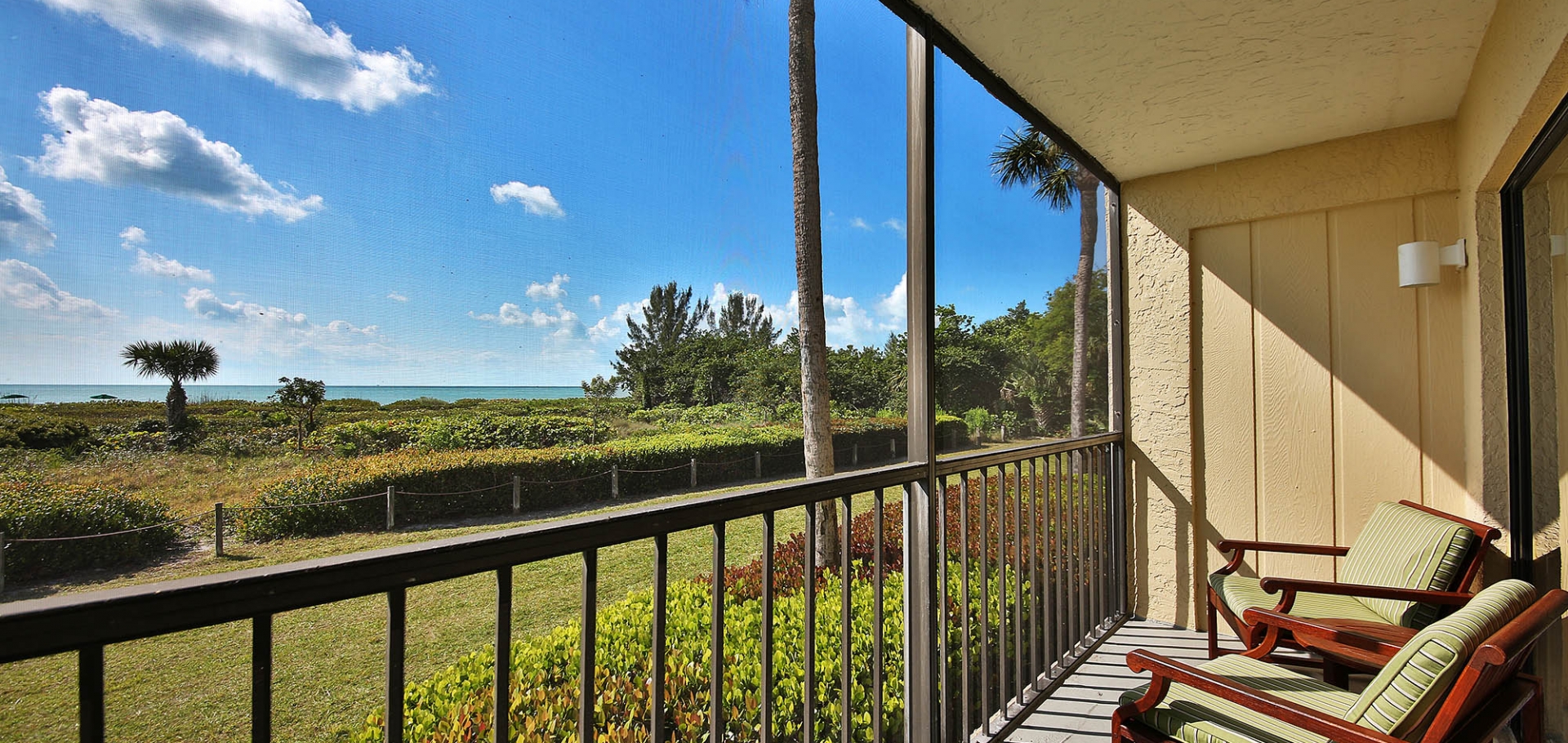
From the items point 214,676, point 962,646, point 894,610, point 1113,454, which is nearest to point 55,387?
point 214,676

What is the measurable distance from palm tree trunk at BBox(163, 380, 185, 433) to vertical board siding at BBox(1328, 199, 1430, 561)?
3.82 m

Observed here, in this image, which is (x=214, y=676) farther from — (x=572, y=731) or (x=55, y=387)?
(x=572, y=731)

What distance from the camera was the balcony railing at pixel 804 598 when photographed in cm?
69

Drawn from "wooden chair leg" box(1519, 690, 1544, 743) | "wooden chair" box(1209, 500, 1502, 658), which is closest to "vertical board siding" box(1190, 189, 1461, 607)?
"wooden chair" box(1209, 500, 1502, 658)

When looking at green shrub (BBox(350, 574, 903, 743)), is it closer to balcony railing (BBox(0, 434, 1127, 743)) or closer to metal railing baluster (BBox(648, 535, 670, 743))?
balcony railing (BBox(0, 434, 1127, 743))

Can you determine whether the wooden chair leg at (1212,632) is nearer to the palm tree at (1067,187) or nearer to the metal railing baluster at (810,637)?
the palm tree at (1067,187)

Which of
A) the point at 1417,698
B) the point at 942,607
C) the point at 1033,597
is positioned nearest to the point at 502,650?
the point at 942,607

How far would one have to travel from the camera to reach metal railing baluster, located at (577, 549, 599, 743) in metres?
1.07

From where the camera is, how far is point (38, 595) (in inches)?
25.3

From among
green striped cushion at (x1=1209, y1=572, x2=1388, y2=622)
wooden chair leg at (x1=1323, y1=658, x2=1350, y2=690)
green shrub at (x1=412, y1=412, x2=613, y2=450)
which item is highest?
green shrub at (x1=412, y1=412, x2=613, y2=450)

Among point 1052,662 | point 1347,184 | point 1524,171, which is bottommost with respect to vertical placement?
point 1052,662

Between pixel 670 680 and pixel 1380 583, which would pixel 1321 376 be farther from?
pixel 670 680

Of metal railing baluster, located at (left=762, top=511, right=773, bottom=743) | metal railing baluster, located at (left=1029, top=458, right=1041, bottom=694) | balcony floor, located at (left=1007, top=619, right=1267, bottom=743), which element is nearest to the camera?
metal railing baluster, located at (left=762, top=511, right=773, bottom=743)

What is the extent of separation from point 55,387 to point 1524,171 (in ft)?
11.2
